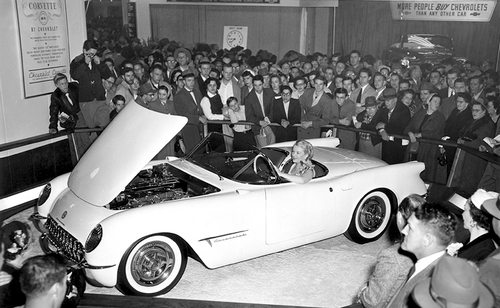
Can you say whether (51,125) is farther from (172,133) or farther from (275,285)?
(275,285)

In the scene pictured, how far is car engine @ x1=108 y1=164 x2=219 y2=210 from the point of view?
5535mm

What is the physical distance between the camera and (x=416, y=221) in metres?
3.12

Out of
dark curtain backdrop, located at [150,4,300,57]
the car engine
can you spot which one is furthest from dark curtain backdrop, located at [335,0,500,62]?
the car engine

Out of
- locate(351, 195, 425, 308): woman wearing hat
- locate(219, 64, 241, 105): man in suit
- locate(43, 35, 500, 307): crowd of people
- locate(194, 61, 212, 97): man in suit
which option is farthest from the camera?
locate(194, 61, 212, 97): man in suit

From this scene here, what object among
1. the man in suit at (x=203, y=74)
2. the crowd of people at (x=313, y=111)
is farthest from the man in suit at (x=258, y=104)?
the man in suit at (x=203, y=74)

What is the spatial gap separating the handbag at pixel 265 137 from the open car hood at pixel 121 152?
3611 mm

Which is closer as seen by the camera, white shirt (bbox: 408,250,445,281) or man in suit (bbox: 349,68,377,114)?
white shirt (bbox: 408,250,445,281)

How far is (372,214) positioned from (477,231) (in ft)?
7.75

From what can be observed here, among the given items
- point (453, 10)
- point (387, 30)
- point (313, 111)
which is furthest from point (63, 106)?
point (387, 30)

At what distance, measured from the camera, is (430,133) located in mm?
8078

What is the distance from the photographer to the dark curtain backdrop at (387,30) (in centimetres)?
1394

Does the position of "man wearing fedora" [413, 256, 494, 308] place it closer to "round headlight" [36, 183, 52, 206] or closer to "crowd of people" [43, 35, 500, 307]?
"crowd of people" [43, 35, 500, 307]

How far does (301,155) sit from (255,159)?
1.86ft

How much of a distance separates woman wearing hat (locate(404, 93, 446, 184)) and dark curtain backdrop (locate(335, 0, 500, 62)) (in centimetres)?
674
